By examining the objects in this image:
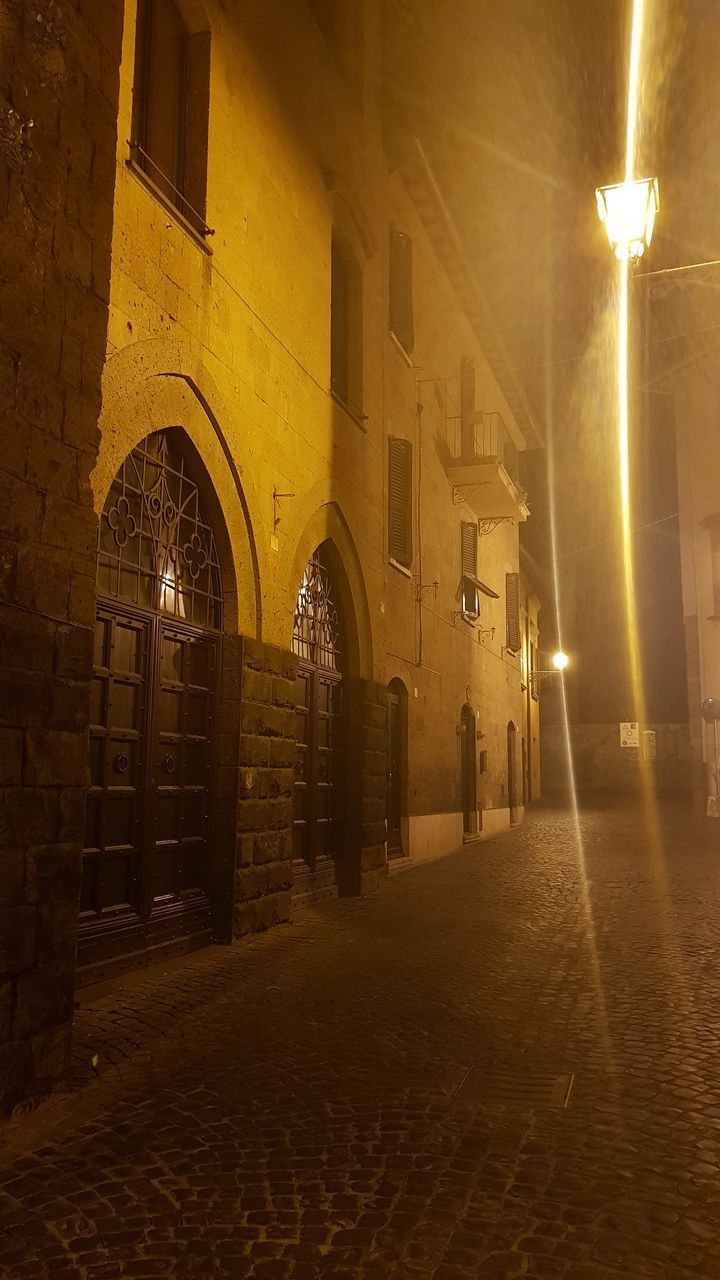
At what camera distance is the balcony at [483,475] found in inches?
632

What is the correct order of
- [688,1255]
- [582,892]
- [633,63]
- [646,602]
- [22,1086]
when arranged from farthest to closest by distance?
[646,602], [582,892], [633,63], [22,1086], [688,1255]

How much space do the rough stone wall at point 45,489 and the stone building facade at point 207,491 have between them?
14 millimetres

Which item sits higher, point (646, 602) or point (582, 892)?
point (646, 602)

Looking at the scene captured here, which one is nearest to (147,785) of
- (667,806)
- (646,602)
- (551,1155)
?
(551,1155)

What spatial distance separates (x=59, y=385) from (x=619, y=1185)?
372cm

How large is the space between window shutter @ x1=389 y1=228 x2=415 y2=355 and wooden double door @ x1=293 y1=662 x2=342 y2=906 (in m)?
5.81

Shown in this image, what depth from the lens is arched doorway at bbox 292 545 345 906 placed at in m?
9.27

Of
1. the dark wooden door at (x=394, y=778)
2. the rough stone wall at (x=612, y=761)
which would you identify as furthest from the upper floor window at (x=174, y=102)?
the rough stone wall at (x=612, y=761)

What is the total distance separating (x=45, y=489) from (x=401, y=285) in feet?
35.2

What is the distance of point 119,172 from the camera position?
5883mm

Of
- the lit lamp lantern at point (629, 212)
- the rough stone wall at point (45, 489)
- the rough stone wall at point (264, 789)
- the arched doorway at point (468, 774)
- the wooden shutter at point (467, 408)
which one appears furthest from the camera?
the arched doorway at point (468, 774)

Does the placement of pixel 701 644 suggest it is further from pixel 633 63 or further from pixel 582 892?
pixel 633 63

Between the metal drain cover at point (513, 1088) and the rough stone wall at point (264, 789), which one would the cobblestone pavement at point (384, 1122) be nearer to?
the metal drain cover at point (513, 1088)

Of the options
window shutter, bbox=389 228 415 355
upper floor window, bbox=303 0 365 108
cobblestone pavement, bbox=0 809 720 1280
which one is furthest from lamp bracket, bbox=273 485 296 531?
window shutter, bbox=389 228 415 355
